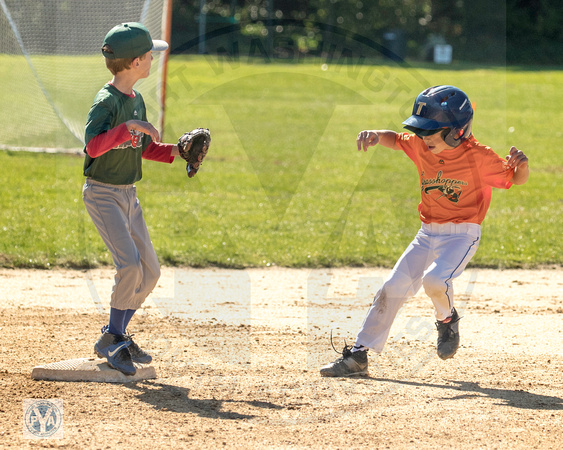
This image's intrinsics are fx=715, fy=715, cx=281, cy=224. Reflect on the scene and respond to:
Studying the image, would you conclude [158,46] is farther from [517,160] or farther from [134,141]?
[517,160]

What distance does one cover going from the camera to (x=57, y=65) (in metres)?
12.4

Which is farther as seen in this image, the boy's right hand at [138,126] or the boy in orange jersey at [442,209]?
the boy in orange jersey at [442,209]

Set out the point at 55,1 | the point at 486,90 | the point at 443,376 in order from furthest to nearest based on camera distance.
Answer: the point at 486,90 → the point at 55,1 → the point at 443,376

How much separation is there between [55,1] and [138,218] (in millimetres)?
8094

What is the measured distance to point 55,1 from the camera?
36.2 ft

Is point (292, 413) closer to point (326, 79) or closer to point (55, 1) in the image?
point (55, 1)

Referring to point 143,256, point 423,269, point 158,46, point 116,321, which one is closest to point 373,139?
point 423,269

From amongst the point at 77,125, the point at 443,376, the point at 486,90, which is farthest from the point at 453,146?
the point at 486,90

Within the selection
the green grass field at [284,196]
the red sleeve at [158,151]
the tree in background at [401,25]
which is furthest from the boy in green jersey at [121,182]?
the tree in background at [401,25]

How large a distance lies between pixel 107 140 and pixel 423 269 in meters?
1.93

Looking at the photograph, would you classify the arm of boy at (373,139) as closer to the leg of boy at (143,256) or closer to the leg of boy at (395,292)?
the leg of boy at (395,292)

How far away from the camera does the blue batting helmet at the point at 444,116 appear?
401 centimetres

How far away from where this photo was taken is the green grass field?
7066 mm

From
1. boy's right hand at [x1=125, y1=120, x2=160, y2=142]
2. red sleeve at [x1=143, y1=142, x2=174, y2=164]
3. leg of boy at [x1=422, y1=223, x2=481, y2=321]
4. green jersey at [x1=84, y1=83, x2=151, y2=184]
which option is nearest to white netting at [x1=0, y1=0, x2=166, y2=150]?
red sleeve at [x1=143, y1=142, x2=174, y2=164]
